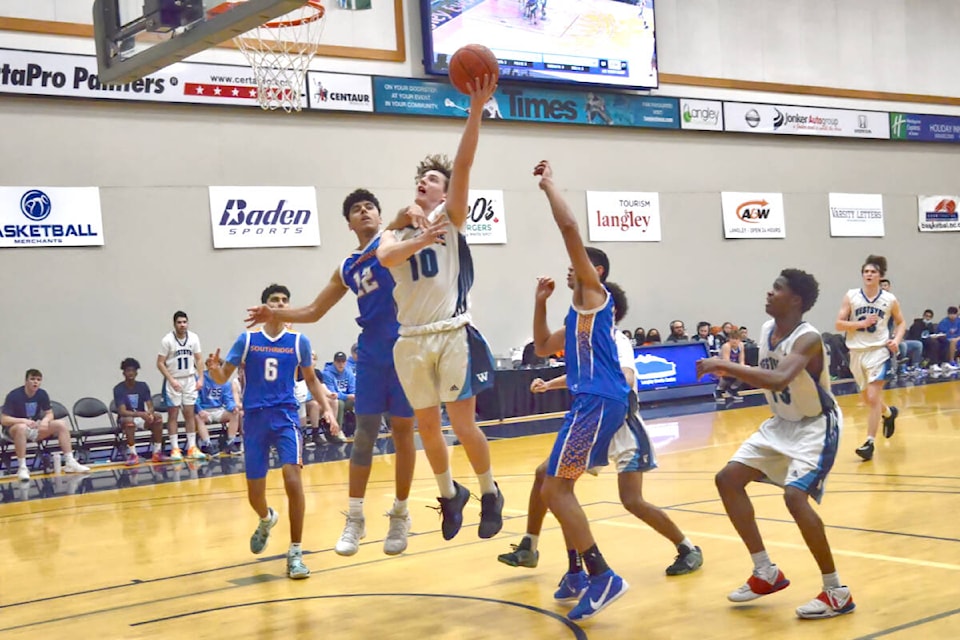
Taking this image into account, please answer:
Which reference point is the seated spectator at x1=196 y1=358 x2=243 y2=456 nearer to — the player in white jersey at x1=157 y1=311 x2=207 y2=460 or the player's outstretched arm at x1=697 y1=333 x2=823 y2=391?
the player in white jersey at x1=157 y1=311 x2=207 y2=460

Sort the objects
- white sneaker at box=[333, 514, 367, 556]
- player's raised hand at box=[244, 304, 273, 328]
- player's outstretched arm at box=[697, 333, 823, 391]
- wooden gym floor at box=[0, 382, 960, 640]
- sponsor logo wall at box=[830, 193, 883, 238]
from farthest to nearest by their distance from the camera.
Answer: sponsor logo wall at box=[830, 193, 883, 238]
player's raised hand at box=[244, 304, 273, 328]
white sneaker at box=[333, 514, 367, 556]
wooden gym floor at box=[0, 382, 960, 640]
player's outstretched arm at box=[697, 333, 823, 391]

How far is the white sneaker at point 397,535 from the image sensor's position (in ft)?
17.9

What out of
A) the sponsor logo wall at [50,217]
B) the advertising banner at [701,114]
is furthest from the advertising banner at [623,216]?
the sponsor logo wall at [50,217]

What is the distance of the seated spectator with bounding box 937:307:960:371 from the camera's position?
67.4ft

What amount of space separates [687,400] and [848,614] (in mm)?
12661

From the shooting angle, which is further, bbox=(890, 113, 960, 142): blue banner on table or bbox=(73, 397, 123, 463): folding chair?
bbox=(890, 113, 960, 142): blue banner on table

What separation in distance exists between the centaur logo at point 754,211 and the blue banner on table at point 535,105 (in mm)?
2389

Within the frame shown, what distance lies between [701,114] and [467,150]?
52.7 ft

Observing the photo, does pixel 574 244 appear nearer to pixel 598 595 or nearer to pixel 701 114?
pixel 598 595

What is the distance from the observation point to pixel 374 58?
16500 mm

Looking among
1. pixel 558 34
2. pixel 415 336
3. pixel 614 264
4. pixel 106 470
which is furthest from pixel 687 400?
pixel 415 336

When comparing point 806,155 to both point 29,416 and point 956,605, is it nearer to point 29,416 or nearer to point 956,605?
point 29,416

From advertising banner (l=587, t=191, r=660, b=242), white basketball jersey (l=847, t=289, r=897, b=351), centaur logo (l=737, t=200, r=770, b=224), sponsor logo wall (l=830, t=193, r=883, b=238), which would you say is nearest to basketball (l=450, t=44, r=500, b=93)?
white basketball jersey (l=847, t=289, r=897, b=351)

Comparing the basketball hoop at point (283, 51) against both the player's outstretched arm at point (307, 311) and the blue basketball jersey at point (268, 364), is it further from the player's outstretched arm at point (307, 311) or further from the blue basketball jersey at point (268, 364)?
the player's outstretched arm at point (307, 311)
